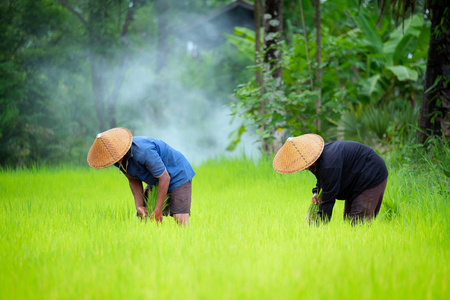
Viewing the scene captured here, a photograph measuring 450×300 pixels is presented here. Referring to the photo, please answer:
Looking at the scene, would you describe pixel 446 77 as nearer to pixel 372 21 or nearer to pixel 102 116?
pixel 372 21

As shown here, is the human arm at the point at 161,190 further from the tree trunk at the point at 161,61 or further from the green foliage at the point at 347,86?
the tree trunk at the point at 161,61

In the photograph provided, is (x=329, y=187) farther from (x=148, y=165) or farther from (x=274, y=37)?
(x=274, y=37)

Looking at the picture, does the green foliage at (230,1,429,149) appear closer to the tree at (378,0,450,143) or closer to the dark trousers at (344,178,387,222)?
the tree at (378,0,450,143)

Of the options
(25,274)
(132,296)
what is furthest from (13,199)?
(132,296)

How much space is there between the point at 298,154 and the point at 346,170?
535 mm

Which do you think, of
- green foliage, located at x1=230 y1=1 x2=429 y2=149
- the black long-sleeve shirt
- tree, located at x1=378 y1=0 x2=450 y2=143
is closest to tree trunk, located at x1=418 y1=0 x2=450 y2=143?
tree, located at x1=378 y1=0 x2=450 y2=143

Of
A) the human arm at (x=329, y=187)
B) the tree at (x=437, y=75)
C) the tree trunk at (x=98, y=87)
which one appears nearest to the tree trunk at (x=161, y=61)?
the tree trunk at (x=98, y=87)

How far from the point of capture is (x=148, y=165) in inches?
141

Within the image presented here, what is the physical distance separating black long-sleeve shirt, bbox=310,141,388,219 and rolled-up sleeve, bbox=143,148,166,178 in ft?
4.21

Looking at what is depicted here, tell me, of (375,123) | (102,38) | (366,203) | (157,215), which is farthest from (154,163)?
(102,38)

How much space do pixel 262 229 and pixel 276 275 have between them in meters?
1.17

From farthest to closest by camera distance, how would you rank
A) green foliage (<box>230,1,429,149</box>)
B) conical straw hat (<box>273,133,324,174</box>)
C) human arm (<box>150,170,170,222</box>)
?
green foliage (<box>230,1,429,149</box>)
human arm (<box>150,170,170,222</box>)
conical straw hat (<box>273,133,324,174</box>)

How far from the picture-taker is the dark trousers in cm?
370

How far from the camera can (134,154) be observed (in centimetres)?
362
